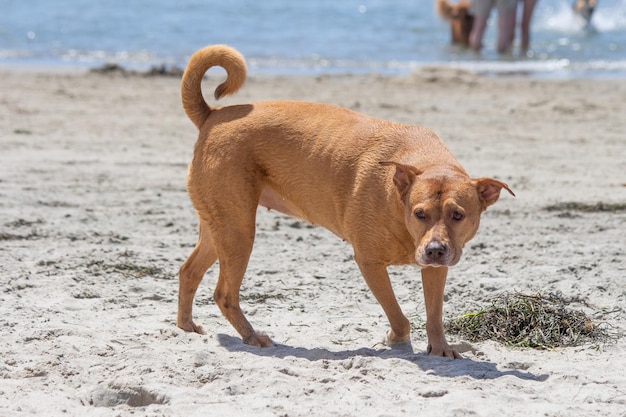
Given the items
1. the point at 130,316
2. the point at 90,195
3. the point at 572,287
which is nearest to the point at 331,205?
the point at 130,316

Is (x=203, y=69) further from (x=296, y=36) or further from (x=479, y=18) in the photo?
(x=296, y=36)

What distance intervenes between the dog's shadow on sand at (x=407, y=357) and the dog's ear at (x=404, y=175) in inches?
31.8

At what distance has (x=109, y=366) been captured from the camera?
454 centimetres

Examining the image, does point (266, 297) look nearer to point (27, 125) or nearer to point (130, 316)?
point (130, 316)

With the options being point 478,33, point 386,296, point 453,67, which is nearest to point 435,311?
point 386,296

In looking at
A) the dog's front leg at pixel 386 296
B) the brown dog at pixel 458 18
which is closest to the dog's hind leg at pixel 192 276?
the dog's front leg at pixel 386 296

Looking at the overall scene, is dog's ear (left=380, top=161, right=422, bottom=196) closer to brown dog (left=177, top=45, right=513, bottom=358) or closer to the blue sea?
brown dog (left=177, top=45, right=513, bottom=358)

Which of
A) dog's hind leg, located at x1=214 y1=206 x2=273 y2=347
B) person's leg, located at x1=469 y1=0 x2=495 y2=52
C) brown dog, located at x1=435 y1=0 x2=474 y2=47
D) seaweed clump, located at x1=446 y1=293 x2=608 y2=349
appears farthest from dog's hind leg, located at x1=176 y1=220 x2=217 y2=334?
brown dog, located at x1=435 y1=0 x2=474 y2=47

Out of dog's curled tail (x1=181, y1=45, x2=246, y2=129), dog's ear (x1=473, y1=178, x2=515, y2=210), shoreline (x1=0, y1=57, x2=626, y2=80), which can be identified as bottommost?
shoreline (x1=0, y1=57, x2=626, y2=80)

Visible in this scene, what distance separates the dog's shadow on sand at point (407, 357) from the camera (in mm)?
4516

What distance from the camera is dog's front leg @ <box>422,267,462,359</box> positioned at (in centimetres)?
482

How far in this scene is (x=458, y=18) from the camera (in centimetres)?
1941

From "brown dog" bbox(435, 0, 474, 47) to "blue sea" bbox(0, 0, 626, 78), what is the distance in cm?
30

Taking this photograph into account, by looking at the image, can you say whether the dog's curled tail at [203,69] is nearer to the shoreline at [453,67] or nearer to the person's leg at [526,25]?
the shoreline at [453,67]
